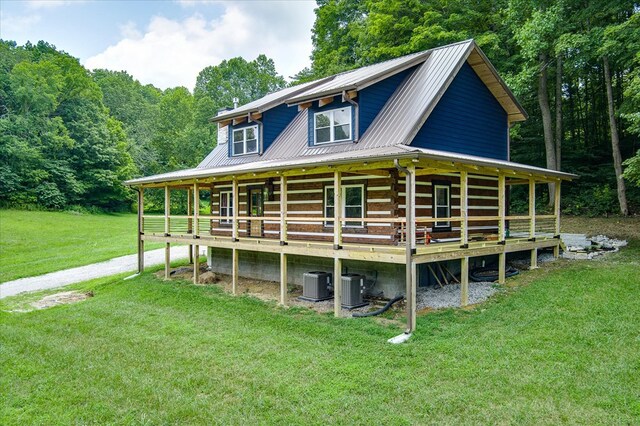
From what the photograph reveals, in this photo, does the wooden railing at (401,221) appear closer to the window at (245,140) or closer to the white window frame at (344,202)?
the white window frame at (344,202)

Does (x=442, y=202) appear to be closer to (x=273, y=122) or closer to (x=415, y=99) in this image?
(x=415, y=99)

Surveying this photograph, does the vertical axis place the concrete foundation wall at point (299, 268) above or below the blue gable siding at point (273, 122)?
below

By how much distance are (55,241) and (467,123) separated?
26703mm

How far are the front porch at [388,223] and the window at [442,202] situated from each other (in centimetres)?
13

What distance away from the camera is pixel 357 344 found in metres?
8.66

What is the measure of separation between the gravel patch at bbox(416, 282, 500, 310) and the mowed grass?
534 mm

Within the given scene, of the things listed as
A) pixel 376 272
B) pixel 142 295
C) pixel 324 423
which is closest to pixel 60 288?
pixel 142 295

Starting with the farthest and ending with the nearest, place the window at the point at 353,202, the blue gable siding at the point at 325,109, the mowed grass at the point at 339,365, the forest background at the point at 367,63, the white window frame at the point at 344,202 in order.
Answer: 1. the forest background at the point at 367,63
2. the blue gable siding at the point at 325,109
3. the window at the point at 353,202
4. the white window frame at the point at 344,202
5. the mowed grass at the point at 339,365

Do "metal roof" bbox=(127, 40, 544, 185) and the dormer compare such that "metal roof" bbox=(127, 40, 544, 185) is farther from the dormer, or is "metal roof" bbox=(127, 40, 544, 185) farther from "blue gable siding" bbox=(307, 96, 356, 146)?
"blue gable siding" bbox=(307, 96, 356, 146)

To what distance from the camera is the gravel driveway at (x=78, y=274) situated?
57.8 ft

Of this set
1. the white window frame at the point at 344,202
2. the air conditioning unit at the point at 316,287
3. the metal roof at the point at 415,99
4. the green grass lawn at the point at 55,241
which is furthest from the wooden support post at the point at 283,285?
the green grass lawn at the point at 55,241

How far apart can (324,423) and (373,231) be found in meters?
7.46

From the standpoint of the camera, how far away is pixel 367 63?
95.0 feet

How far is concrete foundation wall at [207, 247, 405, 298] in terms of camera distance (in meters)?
12.1
